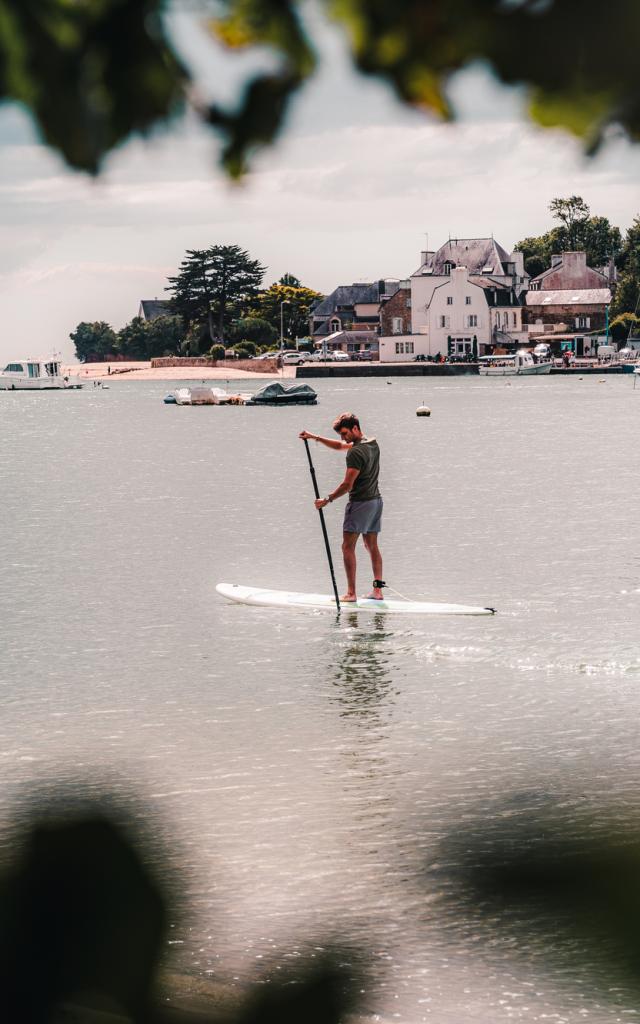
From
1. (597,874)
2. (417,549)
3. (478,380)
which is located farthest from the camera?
(478,380)

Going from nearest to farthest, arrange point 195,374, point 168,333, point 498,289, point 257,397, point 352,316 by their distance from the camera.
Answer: point 257,397
point 498,289
point 195,374
point 352,316
point 168,333

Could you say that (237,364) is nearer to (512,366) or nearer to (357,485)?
(512,366)

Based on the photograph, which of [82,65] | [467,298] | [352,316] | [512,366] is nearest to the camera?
[82,65]

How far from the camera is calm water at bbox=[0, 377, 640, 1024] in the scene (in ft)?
25.7

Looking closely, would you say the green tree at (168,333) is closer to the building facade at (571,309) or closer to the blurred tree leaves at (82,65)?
the building facade at (571,309)

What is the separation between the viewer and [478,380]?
462 ft

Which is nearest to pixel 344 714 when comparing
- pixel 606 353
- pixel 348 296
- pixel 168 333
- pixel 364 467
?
pixel 364 467

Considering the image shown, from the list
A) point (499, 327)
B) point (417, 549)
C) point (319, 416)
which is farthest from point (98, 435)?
point (499, 327)

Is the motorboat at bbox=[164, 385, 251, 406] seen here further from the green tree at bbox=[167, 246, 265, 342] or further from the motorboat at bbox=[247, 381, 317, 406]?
the green tree at bbox=[167, 246, 265, 342]

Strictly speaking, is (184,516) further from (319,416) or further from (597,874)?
(319,416)

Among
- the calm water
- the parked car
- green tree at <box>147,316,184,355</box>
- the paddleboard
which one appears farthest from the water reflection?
green tree at <box>147,316,184,355</box>

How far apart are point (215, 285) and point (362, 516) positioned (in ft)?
467

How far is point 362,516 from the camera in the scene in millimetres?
16156

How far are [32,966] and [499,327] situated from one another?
151516mm
